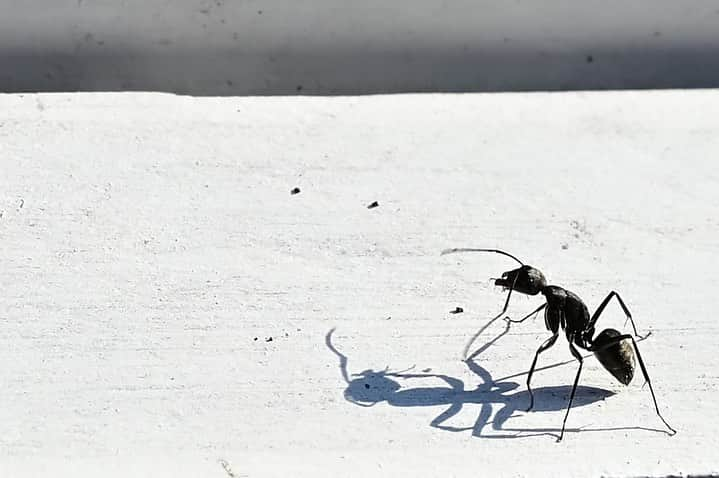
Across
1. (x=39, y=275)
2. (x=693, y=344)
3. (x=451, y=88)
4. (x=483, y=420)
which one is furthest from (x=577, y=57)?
(x=39, y=275)

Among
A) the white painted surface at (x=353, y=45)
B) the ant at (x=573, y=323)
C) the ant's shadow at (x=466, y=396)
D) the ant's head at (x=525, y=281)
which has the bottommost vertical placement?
the ant's shadow at (x=466, y=396)

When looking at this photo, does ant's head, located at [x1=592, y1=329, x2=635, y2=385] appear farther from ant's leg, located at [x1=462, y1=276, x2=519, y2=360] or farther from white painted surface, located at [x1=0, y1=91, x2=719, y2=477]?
ant's leg, located at [x1=462, y1=276, x2=519, y2=360]

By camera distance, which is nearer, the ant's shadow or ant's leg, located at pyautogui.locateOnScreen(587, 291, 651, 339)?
the ant's shadow

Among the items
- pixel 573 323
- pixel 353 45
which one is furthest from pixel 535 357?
pixel 353 45

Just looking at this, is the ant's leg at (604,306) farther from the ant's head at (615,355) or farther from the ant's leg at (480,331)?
the ant's leg at (480,331)

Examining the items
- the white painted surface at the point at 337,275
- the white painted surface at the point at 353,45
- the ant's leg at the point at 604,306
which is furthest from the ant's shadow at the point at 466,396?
the white painted surface at the point at 353,45

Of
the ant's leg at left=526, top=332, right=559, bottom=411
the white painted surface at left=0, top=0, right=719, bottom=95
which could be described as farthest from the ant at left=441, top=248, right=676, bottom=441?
the white painted surface at left=0, top=0, right=719, bottom=95
